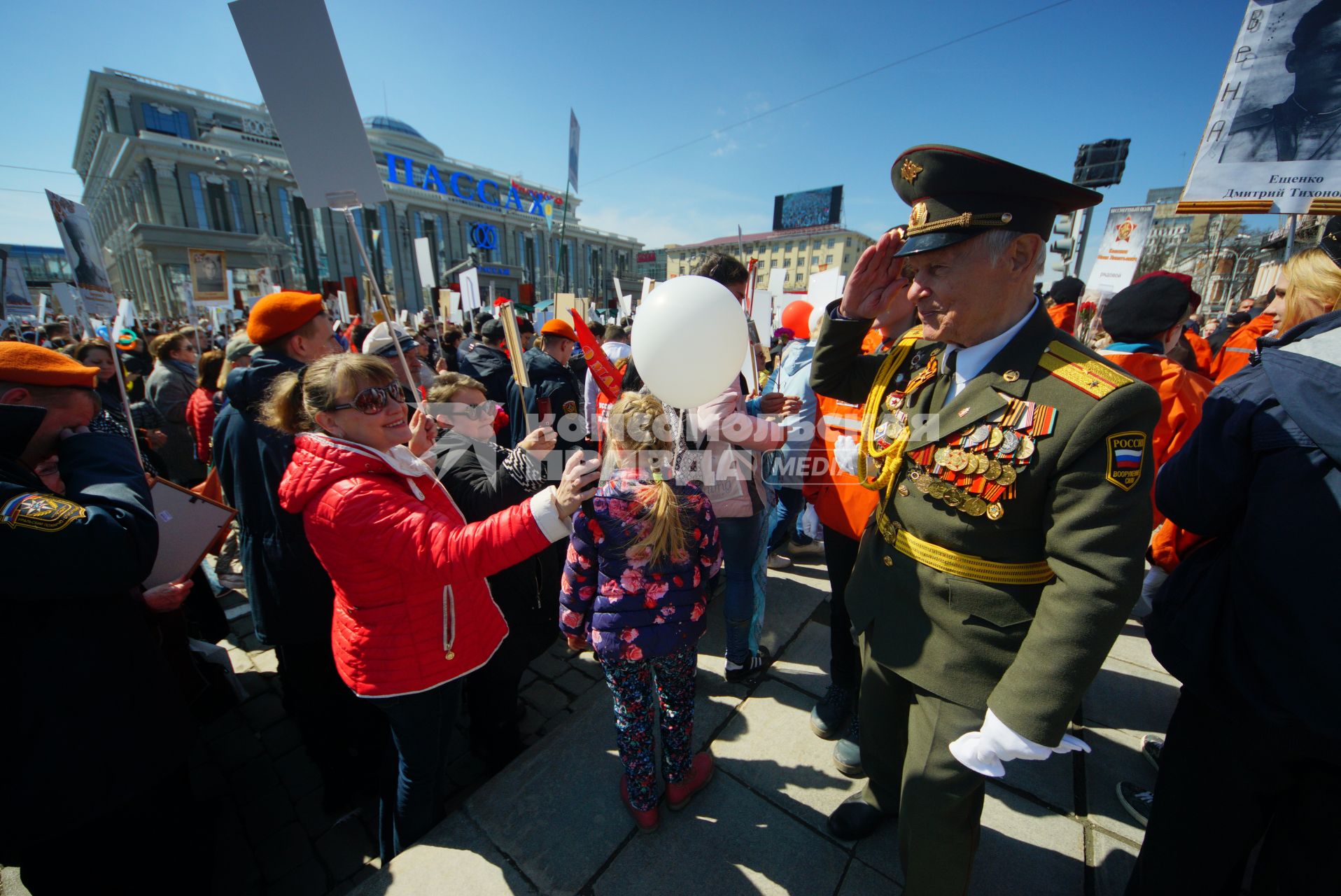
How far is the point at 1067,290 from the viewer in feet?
15.4

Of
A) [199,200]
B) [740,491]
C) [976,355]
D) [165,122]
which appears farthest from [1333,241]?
[165,122]

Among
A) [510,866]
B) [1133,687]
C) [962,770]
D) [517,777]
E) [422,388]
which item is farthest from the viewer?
[422,388]

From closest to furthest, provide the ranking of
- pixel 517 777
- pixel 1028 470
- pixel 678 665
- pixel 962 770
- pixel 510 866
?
pixel 1028 470, pixel 962 770, pixel 510 866, pixel 678 665, pixel 517 777

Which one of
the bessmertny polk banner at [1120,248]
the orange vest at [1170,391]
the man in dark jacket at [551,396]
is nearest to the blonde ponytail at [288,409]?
the man in dark jacket at [551,396]

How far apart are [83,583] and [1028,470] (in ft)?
8.20

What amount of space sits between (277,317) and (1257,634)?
12.3 ft

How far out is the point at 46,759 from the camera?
55.6 inches

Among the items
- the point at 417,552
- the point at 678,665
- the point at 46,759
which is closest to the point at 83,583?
the point at 46,759

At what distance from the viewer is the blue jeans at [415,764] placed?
1890 mm

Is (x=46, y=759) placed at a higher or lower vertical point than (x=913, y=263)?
lower

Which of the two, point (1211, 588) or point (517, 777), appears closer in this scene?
point (1211, 588)

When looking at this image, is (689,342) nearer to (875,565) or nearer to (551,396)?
(875,565)

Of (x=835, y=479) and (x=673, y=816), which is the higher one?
(x=835, y=479)

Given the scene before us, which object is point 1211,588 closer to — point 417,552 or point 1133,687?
point 1133,687
